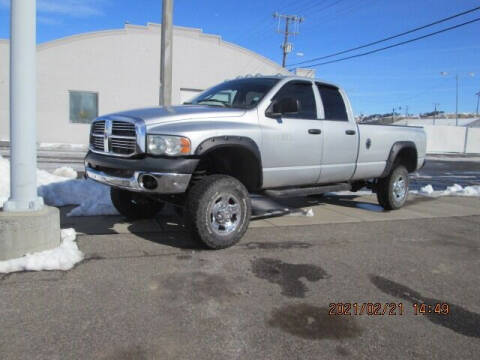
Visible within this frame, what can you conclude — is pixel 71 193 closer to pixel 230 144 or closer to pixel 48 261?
pixel 48 261

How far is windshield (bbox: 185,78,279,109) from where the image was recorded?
17.9 ft

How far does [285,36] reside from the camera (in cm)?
4238

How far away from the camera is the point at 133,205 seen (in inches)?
234

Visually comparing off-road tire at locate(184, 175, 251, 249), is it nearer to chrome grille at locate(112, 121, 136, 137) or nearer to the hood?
the hood

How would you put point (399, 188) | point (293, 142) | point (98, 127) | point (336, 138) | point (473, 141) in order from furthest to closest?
point (473, 141) → point (399, 188) → point (336, 138) → point (293, 142) → point (98, 127)

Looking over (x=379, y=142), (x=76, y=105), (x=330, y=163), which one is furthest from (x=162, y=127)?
(x=76, y=105)

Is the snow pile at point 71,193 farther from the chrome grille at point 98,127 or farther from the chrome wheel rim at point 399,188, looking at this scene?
the chrome wheel rim at point 399,188

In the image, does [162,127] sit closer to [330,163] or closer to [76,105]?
[330,163]

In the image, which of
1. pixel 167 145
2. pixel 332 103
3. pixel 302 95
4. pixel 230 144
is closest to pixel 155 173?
pixel 167 145

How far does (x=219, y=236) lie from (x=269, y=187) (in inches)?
41.6

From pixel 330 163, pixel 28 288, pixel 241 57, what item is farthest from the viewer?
pixel 241 57

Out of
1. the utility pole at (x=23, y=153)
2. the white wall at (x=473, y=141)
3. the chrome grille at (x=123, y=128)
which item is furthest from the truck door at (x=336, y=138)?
the white wall at (x=473, y=141)

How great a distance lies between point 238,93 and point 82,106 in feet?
63.8

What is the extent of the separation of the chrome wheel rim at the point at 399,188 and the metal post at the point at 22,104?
5.94m
